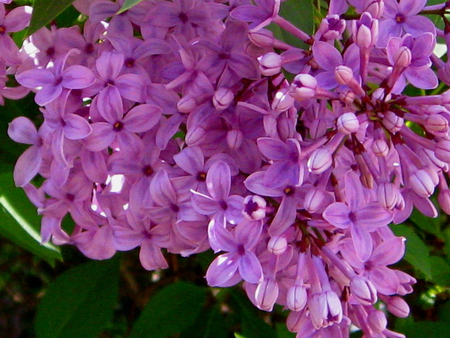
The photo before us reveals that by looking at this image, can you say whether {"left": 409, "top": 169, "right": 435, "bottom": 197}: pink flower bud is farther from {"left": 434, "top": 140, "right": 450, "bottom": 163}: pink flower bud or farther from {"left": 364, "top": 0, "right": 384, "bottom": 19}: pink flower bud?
{"left": 364, "top": 0, "right": 384, "bottom": 19}: pink flower bud

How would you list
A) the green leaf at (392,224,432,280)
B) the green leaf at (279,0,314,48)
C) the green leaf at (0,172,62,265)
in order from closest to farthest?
the green leaf at (279,0,314,48)
the green leaf at (0,172,62,265)
the green leaf at (392,224,432,280)

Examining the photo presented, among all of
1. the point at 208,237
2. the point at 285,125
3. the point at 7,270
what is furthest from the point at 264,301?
the point at 7,270

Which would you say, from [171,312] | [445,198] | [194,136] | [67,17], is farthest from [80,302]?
[445,198]

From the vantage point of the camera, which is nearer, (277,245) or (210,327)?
(277,245)

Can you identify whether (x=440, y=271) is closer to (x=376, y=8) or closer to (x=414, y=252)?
(x=414, y=252)

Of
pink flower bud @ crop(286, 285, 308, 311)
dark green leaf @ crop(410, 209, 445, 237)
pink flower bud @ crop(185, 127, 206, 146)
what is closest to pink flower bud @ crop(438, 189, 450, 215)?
pink flower bud @ crop(286, 285, 308, 311)

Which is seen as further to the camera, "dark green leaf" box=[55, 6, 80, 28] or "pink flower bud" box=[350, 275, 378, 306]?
"dark green leaf" box=[55, 6, 80, 28]

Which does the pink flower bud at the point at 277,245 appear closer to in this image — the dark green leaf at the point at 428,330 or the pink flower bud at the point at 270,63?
the pink flower bud at the point at 270,63
